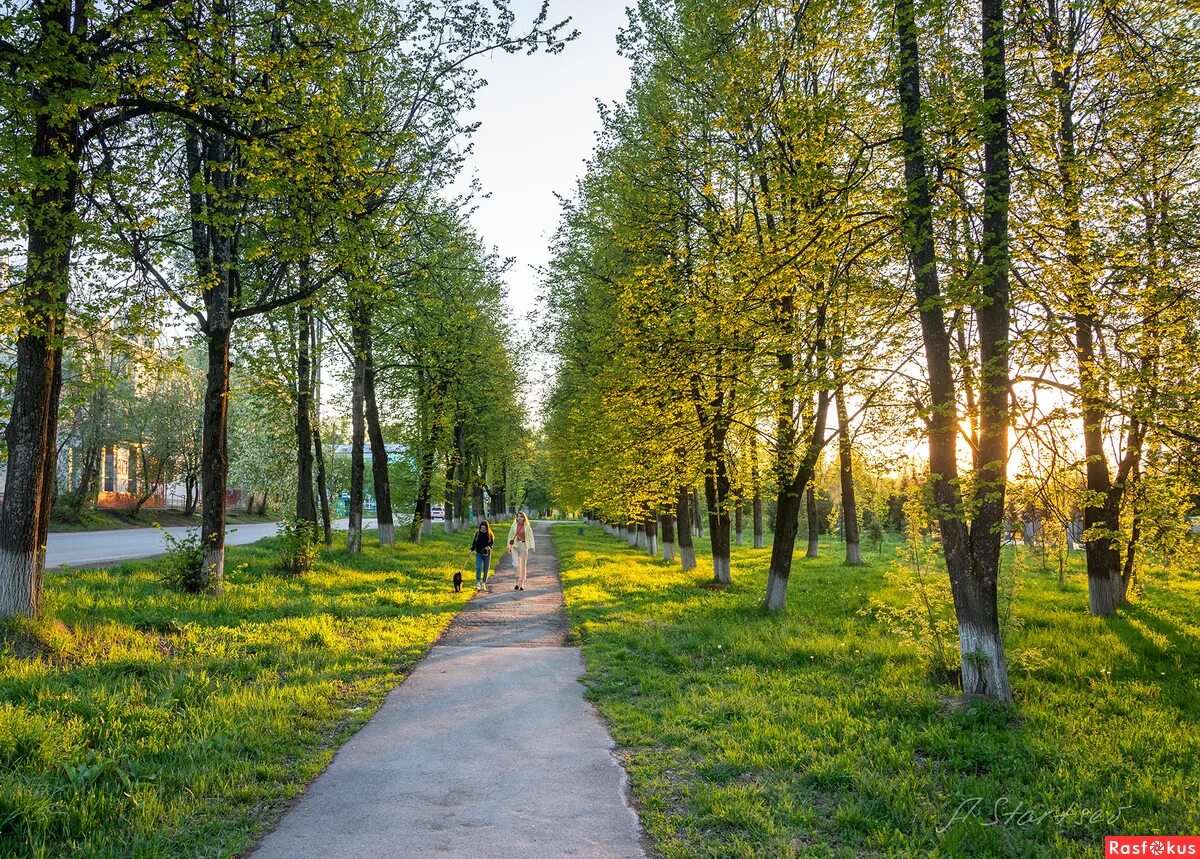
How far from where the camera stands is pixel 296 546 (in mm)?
14516

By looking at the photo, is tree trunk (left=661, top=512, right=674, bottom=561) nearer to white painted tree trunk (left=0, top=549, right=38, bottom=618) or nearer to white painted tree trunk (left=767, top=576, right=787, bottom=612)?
white painted tree trunk (left=767, top=576, right=787, bottom=612)

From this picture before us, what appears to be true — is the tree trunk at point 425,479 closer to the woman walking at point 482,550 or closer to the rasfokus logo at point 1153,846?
the woman walking at point 482,550

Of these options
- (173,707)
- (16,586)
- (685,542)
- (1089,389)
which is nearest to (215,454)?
(16,586)

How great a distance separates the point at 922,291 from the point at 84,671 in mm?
9509

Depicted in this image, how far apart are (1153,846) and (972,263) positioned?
175 inches

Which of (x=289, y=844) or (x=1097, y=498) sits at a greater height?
(x=1097, y=498)

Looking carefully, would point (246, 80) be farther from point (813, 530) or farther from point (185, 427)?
point (185, 427)

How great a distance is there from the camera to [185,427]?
39.2 m

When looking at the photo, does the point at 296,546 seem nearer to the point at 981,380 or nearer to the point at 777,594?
the point at 777,594

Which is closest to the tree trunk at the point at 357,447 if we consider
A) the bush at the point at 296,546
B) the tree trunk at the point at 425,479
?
the bush at the point at 296,546

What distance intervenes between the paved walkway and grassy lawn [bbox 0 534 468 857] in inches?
12.7

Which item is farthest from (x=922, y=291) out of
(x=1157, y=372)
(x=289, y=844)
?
(x=289, y=844)

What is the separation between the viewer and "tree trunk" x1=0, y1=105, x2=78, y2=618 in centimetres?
738

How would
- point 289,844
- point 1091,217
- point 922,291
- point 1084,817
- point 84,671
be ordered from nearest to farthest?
point 289,844
point 1084,817
point 84,671
point 922,291
point 1091,217
